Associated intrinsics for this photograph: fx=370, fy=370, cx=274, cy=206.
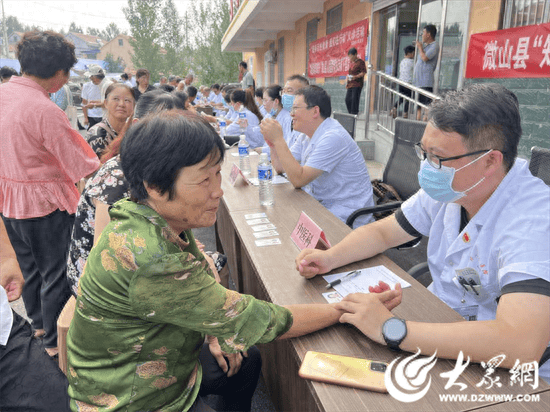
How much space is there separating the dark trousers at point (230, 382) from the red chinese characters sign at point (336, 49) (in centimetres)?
662

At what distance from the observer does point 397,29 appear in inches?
248

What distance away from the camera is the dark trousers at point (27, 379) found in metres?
1.08

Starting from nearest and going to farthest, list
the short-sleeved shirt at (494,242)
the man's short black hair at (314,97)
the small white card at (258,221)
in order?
the short-sleeved shirt at (494,242) < the small white card at (258,221) < the man's short black hair at (314,97)

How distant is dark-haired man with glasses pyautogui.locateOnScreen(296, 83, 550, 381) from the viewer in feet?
2.85

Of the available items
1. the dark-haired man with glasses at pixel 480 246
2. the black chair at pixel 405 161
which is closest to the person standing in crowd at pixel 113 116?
the black chair at pixel 405 161

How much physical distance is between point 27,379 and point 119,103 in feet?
6.30

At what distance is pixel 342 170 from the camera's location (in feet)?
8.24

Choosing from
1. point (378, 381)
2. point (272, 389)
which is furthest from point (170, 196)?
point (272, 389)

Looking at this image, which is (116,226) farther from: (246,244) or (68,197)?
(68,197)

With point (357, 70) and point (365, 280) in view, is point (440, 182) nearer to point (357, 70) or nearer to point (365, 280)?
point (365, 280)

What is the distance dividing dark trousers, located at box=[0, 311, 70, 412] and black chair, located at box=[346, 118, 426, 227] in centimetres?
166

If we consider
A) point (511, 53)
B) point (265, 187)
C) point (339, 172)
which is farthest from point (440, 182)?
point (511, 53)

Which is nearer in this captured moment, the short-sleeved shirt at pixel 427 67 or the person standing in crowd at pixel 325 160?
the person standing in crowd at pixel 325 160

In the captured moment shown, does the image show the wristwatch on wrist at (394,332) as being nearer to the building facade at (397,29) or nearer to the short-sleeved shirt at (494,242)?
the short-sleeved shirt at (494,242)
